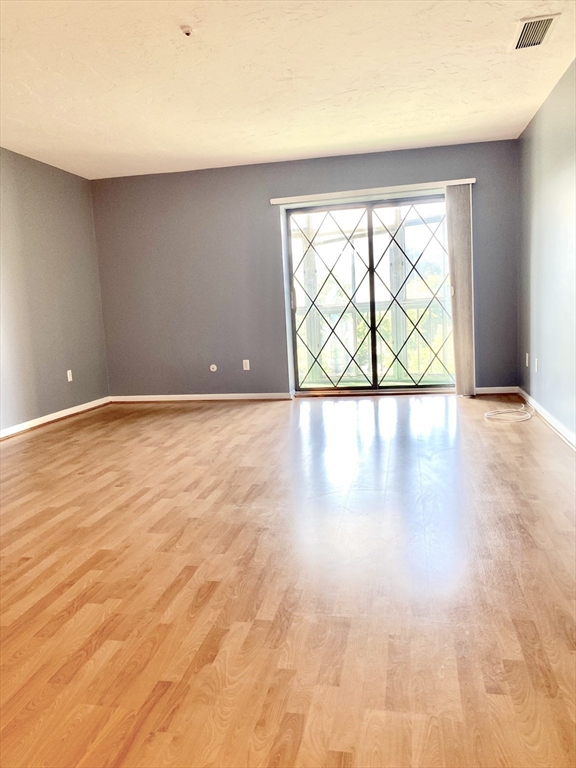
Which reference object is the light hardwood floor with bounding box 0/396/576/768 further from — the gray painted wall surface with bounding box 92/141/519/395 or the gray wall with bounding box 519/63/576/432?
the gray painted wall surface with bounding box 92/141/519/395

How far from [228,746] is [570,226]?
3.50m

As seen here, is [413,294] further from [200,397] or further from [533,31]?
[533,31]

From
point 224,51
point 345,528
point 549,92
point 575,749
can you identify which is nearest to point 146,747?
point 575,749

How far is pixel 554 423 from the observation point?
393 centimetres

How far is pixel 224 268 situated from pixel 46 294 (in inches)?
68.4

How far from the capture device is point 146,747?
1218 millimetres

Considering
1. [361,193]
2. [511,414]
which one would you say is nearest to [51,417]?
[361,193]

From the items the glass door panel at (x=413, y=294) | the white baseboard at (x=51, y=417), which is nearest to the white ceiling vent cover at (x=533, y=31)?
the glass door panel at (x=413, y=294)

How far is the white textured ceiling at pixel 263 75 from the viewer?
8.74ft

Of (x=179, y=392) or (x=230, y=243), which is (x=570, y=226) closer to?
(x=230, y=243)

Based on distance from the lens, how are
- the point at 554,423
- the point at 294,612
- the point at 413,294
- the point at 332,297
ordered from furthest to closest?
the point at 332,297 < the point at 413,294 < the point at 554,423 < the point at 294,612

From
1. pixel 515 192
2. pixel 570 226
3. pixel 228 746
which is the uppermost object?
pixel 515 192

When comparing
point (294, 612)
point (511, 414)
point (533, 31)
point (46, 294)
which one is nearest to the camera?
point (294, 612)

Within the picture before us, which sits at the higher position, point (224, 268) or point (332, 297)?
point (224, 268)
